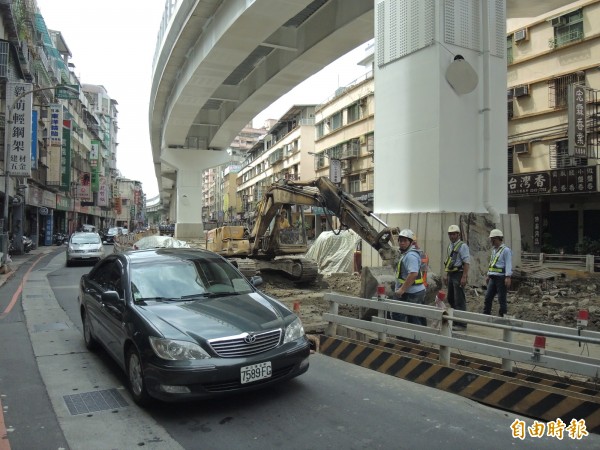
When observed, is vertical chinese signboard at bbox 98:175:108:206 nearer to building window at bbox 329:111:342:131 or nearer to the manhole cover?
building window at bbox 329:111:342:131

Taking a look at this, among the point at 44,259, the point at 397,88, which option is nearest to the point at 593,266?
the point at 397,88

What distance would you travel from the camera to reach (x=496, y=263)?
7957mm

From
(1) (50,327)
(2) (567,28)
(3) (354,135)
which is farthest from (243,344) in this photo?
(3) (354,135)

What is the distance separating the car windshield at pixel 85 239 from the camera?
22.4 meters

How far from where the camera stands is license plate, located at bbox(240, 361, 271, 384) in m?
4.33

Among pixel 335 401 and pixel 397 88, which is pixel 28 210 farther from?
pixel 335 401

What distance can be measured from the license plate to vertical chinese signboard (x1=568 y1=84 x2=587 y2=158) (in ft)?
62.9

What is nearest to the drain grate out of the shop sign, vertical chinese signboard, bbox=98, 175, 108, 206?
the shop sign

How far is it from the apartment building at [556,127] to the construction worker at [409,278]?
630 inches

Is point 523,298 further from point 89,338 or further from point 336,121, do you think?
point 336,121

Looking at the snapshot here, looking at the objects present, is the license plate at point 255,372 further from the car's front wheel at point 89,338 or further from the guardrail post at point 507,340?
the car's front wheel at point 89,338

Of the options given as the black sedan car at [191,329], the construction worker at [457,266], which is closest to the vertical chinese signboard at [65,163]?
the black sedan car at [191,329]

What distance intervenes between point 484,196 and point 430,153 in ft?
5.95

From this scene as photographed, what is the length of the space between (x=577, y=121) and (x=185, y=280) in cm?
1914
